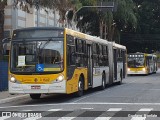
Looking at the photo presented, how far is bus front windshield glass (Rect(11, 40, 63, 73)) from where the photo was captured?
18.4 metres

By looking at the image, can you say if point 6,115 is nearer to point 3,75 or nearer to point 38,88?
point 38,88

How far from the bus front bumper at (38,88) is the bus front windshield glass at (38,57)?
0.57 meters

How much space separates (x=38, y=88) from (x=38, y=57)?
4.10 ft

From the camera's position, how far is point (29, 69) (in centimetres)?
1845

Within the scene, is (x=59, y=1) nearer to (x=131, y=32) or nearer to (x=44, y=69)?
(x=44, y=69)

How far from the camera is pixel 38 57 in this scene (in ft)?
60.5

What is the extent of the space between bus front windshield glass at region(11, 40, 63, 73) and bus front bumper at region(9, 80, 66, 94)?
57 cm

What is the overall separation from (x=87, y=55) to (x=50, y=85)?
4.62 metres

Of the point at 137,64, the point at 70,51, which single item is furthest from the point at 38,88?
the point at 137,64

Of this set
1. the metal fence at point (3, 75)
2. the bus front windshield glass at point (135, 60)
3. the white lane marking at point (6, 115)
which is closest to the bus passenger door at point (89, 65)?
the metal fence at point (3, 75)

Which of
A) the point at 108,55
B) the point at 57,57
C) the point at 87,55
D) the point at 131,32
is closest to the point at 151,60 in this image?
the point at 131,32

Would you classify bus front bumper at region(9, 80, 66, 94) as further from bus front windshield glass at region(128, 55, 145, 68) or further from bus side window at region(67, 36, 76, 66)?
bus front windshield glass at region(128, 55, 145, 68)

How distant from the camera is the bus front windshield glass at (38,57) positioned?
18.4 m

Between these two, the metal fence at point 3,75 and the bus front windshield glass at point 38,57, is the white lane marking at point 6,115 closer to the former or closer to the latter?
the bus front windshield glass at point 38,57
